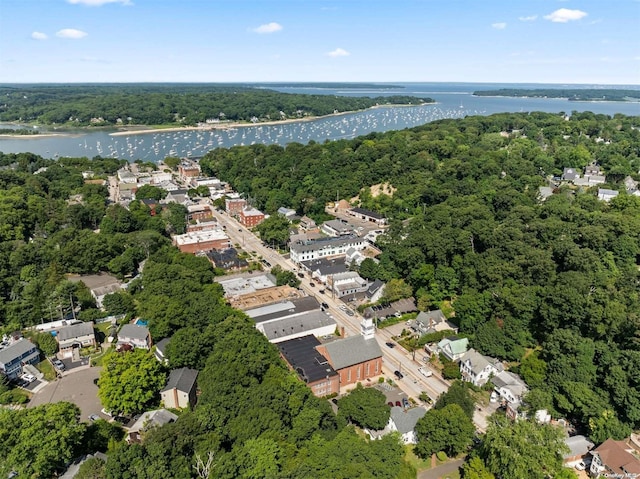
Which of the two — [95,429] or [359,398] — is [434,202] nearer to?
[359,398]

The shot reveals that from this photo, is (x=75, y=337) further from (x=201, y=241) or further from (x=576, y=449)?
(x=576, y=449)

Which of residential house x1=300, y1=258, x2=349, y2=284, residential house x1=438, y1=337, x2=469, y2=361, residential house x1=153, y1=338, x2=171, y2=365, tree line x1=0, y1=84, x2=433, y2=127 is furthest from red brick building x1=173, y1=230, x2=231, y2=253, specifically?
tree line x1=0, y1=84, x2=433, y2=127

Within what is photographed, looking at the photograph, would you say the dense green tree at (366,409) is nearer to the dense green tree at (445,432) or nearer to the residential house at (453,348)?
the dense green tree at (445,432)

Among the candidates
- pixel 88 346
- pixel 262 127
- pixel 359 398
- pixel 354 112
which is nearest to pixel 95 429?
pixel 88 346

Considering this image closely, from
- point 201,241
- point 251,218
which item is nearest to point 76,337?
point 201,241

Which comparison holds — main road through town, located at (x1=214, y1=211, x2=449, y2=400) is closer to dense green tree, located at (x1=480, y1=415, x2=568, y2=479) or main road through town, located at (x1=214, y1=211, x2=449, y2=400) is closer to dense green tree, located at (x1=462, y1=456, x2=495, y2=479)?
dense green tree, located at (x1=462, y1=456, x2=495, y2=479)
